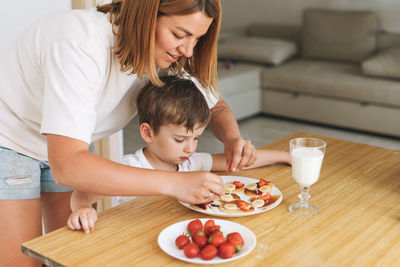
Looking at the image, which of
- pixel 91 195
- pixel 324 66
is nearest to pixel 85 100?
pixel 91 195

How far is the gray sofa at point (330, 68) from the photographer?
14.3ft

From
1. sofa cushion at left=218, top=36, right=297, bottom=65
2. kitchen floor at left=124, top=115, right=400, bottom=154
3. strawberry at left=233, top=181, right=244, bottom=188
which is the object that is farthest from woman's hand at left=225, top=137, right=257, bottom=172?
sofa cushion at left=218, top=36, right=297, bottom=65

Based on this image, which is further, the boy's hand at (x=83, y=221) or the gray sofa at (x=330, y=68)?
the gray sofa at (x=330, y=68)

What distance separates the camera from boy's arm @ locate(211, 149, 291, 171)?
5.22ft

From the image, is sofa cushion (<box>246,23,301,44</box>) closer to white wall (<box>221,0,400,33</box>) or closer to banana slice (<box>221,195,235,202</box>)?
white wall (<box>221,0,400,33</box>)

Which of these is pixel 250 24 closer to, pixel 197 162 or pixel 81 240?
pixel 197 162

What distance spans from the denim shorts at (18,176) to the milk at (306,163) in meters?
0.77

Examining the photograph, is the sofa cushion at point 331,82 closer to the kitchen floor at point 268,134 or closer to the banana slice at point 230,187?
the kitchen floor at point 268,134

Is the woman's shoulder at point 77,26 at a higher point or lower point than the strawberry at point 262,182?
higher

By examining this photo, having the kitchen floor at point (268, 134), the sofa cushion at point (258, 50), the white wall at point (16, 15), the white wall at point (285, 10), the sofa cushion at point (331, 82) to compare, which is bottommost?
the kitchen floor at point (268, 134)

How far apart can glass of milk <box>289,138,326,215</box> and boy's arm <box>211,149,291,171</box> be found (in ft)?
0.92

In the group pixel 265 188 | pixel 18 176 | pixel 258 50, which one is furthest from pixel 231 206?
pixel 258 50

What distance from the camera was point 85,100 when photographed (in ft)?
3.89

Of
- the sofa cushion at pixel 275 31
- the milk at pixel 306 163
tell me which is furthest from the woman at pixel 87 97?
the sofa cushion at pixel 275 31
